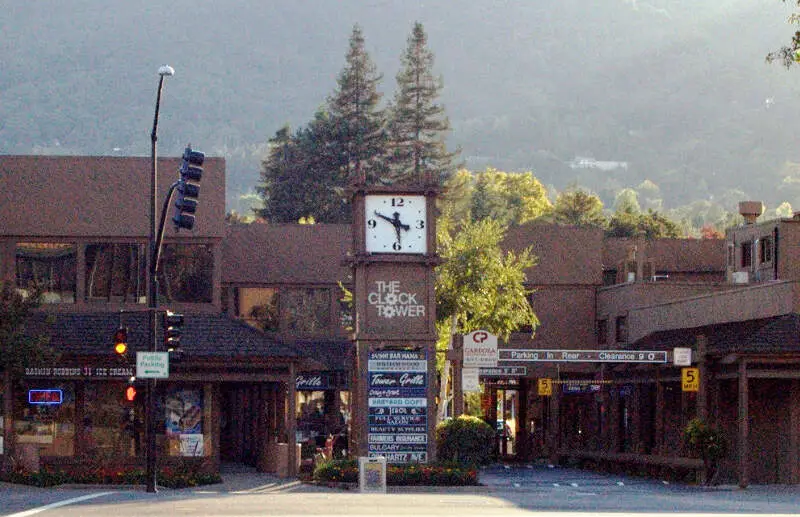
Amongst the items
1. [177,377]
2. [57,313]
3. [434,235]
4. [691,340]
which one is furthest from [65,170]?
[691,340]

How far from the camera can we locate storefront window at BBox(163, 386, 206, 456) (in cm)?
4116

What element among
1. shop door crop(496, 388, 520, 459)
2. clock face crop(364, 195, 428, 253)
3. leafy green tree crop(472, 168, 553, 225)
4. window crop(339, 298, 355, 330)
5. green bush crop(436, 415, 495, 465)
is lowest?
shop door crop(496, 388, 520, 459)

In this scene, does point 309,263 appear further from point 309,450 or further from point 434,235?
point 434,235

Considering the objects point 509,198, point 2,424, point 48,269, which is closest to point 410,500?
point 2,424

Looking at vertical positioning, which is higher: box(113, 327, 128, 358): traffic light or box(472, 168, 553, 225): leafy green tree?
box(472, 168, 553, 225): leafy green tree

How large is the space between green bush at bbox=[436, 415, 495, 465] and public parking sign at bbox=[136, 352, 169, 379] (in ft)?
24.2

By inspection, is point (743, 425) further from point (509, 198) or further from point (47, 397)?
point (509, 198)

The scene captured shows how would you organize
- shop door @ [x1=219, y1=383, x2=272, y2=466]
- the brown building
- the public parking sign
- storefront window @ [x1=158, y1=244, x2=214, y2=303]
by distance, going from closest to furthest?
the public parking sign → the brown building → storefront window @ [x1=158, y1=244, x2=214, y2=303] → shop door @ [x1=219, y1=383, x2=272, y2=466]

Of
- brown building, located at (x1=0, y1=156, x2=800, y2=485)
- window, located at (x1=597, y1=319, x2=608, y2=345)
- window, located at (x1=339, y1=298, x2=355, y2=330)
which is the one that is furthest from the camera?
window, located at (x1=597, y1=319, x2=608, y2=345)

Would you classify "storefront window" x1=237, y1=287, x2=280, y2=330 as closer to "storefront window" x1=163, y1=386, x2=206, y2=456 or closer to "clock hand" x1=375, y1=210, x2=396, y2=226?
"storefront window" x1=163, y1=386, x2=206, y2=456

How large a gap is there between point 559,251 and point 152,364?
26953mm

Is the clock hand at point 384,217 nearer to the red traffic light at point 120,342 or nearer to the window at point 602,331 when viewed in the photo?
the red traffic light at point 120,342

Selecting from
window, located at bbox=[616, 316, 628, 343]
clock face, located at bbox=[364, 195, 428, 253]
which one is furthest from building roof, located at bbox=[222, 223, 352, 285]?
clock face, located at bbox=[364, 195, 428, 253]

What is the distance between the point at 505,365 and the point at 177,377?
19.5 m
